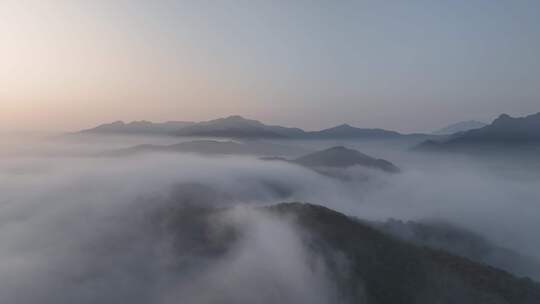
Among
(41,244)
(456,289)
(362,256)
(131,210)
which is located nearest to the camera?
(456,289)

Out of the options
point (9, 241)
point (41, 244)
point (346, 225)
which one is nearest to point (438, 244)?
point (346, 225)

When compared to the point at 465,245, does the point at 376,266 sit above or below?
above

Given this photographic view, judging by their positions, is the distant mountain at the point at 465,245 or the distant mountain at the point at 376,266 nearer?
the distant mountain at the point at 376,266

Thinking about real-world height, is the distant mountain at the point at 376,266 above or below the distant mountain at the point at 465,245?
above

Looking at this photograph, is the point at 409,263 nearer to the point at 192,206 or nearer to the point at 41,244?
the point at 192,206

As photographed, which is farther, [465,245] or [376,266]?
[465,245]
